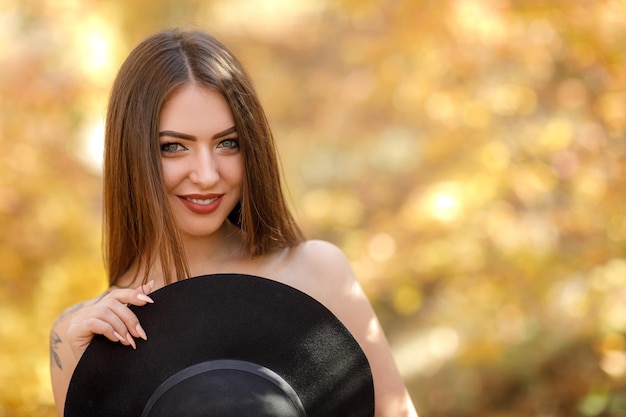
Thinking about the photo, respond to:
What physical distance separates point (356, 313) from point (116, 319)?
2.26ft

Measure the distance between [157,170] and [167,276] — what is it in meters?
0.34

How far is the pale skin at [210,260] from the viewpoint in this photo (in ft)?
6.82

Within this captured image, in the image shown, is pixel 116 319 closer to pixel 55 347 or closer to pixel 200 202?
pixel 200 202

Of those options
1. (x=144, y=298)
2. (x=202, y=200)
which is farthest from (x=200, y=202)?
(x=144, y=298)

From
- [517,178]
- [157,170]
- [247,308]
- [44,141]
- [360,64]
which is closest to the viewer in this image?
[247,308]

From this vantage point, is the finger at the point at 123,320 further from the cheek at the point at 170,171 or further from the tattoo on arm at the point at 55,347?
the tattoo on arm at the point at 55,347

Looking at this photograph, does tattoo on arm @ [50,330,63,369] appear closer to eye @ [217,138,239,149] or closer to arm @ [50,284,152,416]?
arm @ [50,284,152,416]

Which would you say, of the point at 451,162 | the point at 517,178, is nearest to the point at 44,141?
the point at 451,162

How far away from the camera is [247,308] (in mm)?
2002

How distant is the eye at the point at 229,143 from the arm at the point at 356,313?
0.40 meters

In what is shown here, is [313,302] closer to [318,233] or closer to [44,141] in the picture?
[44,141]

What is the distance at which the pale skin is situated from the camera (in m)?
2.08

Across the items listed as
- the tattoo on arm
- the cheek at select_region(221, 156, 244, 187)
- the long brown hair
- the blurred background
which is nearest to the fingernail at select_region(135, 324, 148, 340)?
the long brown hair

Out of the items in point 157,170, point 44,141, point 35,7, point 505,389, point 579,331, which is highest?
point 35,7
